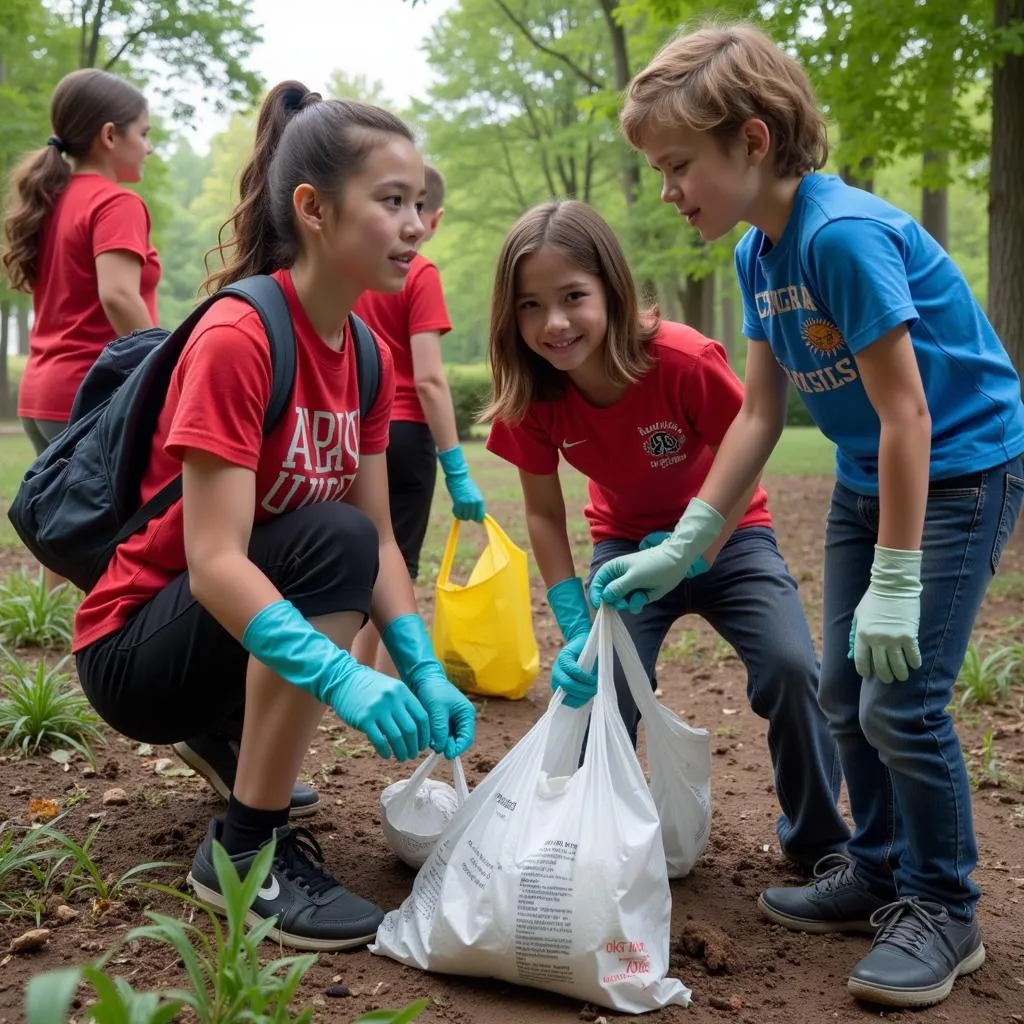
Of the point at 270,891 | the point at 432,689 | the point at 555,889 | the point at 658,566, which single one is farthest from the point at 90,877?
the point at 658,566

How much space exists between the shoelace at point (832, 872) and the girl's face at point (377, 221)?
5.00ft

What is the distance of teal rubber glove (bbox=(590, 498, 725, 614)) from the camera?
7.57ft

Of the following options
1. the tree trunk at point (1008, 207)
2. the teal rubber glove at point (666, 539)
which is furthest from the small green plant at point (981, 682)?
the tree trunk at point (1008, 207)

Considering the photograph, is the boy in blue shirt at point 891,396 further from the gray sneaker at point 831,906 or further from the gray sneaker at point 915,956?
the gray sneaker at point 831,906

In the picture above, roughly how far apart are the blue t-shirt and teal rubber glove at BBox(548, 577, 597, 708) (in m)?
0.67

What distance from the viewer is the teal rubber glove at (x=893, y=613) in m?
1.96

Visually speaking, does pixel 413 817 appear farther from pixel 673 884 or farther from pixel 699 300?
pixel 699 300

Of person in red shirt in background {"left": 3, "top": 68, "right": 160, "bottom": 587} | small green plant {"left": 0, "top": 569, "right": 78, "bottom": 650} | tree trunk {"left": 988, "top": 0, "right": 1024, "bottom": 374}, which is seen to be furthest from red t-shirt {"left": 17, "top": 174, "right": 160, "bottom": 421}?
tree trunk {"left": 988, "top": 0, "right": 1024, "bottom": 374}

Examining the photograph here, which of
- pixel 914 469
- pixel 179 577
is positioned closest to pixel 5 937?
pixel 179 577

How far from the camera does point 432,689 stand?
229 cm

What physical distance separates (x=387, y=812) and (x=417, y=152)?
1.38 metres

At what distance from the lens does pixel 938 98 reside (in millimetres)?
7781

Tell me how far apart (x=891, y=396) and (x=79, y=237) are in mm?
2820

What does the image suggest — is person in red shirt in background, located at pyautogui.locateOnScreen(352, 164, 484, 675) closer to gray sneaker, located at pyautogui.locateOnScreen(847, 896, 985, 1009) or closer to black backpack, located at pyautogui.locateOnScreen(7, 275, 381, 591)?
black backpack, located at pyautogui.locateOnScreen(7, 275, 381, 591)
